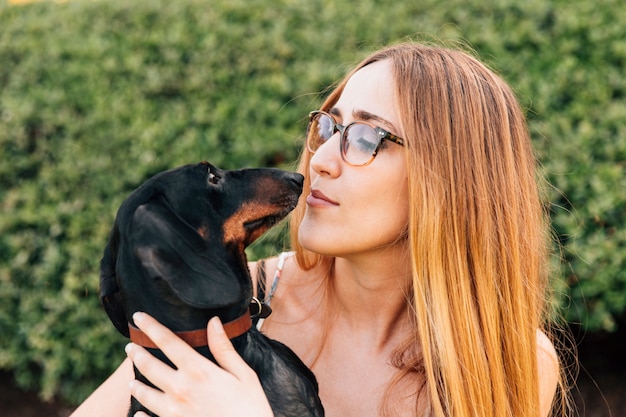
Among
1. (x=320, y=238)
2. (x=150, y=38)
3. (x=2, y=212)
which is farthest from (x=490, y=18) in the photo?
(x=2, y=212)

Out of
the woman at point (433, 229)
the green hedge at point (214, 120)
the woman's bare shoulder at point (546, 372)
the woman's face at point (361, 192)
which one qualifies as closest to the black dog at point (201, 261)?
the woman's face at point (361, 192)

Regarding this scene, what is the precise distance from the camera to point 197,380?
2.05m

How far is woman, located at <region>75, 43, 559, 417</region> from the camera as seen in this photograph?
238cm

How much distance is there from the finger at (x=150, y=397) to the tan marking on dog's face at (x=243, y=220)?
49 cm

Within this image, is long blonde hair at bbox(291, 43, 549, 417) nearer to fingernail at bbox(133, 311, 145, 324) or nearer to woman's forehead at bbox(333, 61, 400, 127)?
woman's forehead at bbox(333, 61, 400, 127)

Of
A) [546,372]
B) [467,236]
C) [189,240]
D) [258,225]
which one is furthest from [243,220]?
[546,372]

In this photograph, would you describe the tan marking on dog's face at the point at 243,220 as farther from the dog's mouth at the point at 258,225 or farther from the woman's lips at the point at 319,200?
the woman's lips at the point at 319,200

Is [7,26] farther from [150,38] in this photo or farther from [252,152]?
[252,152]

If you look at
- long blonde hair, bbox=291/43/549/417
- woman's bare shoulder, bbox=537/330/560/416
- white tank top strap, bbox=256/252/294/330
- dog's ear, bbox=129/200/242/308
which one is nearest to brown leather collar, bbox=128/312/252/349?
dog's ear, bbox=129/200/242/308

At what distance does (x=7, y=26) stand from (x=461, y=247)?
3.82 metres

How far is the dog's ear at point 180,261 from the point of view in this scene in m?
1.95

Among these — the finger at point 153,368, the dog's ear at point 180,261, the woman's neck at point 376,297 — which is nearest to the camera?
the dog's ear at point 180,261

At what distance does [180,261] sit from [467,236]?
3.38 feet

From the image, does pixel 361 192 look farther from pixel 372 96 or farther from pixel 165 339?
pixel 165 339
